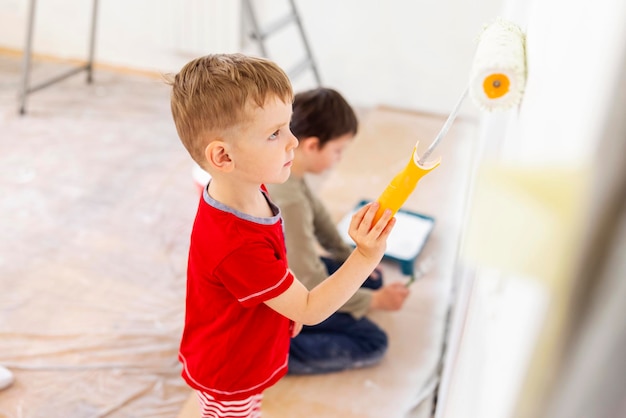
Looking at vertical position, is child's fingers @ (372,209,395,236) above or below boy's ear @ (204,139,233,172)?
below

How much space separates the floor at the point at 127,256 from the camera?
134 centimetres

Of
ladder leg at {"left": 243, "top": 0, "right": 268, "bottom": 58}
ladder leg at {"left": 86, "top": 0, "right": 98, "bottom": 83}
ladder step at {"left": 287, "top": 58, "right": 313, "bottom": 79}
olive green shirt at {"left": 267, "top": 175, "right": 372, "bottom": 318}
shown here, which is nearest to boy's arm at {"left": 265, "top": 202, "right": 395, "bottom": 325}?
olive green shirt at {"left": 267, "top": 175, "right": 372, "bottom": 318}

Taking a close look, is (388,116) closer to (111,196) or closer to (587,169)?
(111,196)

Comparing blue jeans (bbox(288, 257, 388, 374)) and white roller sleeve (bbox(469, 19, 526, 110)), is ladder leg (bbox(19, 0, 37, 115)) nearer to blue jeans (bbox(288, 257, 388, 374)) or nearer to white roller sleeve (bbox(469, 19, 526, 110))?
blue jeans (bbox(288, 257, 388, 374))

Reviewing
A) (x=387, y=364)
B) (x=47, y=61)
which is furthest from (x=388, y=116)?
(x=47, y=61)

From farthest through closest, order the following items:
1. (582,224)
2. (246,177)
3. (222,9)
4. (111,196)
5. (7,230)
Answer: (222,9), (111,196), (7,230), (246,177), (582,224)

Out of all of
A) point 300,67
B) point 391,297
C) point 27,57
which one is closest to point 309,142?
point 391,297

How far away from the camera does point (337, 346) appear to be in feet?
4.57

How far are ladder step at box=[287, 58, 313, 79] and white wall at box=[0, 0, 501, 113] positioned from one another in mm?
169

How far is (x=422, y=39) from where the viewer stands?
101 inches

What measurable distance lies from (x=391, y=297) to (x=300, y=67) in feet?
4.43

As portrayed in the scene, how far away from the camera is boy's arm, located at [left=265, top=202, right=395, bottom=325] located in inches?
29.4

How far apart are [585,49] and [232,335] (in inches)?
28.4

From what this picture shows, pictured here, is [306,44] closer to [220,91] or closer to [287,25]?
[287,25]
